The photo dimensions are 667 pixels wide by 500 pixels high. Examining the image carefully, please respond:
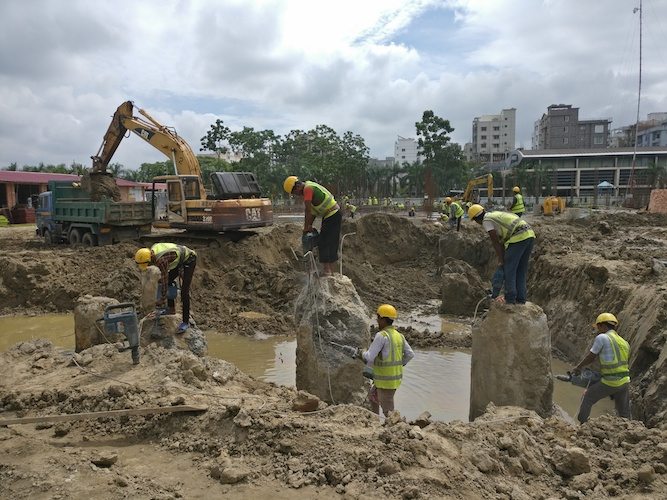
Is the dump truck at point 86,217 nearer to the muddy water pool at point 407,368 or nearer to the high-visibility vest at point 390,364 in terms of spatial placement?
the muddy water pool at point 407,368

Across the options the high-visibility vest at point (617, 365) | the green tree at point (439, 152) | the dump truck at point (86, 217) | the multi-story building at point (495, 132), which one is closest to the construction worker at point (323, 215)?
the high-visibility vest at point (617, 365)

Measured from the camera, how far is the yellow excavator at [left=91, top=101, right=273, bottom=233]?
14.0 m

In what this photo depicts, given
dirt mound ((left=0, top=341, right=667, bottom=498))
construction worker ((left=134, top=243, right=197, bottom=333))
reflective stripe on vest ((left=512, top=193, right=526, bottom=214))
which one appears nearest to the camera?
dirt mound ((left=0, top=341, right=667, bottom=498))

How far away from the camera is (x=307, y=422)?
12.9ft

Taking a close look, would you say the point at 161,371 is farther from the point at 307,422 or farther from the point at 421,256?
the point at 421,256

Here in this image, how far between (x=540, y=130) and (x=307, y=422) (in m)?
96.9

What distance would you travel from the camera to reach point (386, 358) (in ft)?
16.1

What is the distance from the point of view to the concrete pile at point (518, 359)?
549 centimetres

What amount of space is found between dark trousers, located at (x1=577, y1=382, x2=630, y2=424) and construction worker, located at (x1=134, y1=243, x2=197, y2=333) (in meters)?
4.99

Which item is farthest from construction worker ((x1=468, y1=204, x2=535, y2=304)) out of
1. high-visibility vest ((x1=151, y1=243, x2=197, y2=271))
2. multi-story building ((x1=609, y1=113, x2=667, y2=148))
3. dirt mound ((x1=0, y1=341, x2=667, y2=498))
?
multi-story building ((x1=609, y1=113, x2=667, y2=148))

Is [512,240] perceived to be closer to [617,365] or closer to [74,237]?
[617,365]

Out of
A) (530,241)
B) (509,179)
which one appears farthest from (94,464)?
(509,179)

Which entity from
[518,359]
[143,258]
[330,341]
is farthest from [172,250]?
[518,359]

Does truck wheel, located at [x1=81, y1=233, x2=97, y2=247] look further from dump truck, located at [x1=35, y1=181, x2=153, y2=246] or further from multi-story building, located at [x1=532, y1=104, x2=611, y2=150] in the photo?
multi-story building, located at [x1=532, y1=104, x2=611, y2=150]
